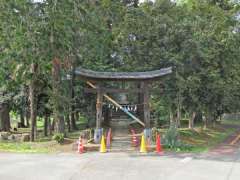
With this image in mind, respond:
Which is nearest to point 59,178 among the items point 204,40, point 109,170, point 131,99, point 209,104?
point 109,170

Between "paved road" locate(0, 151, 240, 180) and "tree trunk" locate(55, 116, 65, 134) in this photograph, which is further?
"tree trunk" locate(55, 116, 65, 134)

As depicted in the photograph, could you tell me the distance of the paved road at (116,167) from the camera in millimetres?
10805

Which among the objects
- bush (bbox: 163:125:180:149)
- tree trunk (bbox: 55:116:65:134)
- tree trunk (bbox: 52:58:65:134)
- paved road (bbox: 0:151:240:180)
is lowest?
paved road (bbox: 0:151:240:180)

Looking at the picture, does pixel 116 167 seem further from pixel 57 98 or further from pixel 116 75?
pixel 57 98

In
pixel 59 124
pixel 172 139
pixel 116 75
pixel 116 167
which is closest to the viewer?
pixel 116 167

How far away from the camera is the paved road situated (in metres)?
10.8

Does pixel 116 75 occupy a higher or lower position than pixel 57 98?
higher

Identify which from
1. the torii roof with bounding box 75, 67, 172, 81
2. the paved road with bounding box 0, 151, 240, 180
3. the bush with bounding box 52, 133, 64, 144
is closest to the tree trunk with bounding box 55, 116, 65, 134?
the bush with bounding box 52, 133, 64, 144

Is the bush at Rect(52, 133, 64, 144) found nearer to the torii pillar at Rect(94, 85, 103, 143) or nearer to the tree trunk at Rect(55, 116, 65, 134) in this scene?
the tree trunk at Rect(55, 116, 65, 134)

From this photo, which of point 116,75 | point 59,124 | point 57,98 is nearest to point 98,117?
point 116,75

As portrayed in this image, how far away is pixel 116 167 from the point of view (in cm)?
1224

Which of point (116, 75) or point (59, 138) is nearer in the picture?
point (59, 138)

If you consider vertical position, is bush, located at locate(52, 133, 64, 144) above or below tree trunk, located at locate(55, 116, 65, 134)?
below

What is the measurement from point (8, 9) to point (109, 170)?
10214 mm
